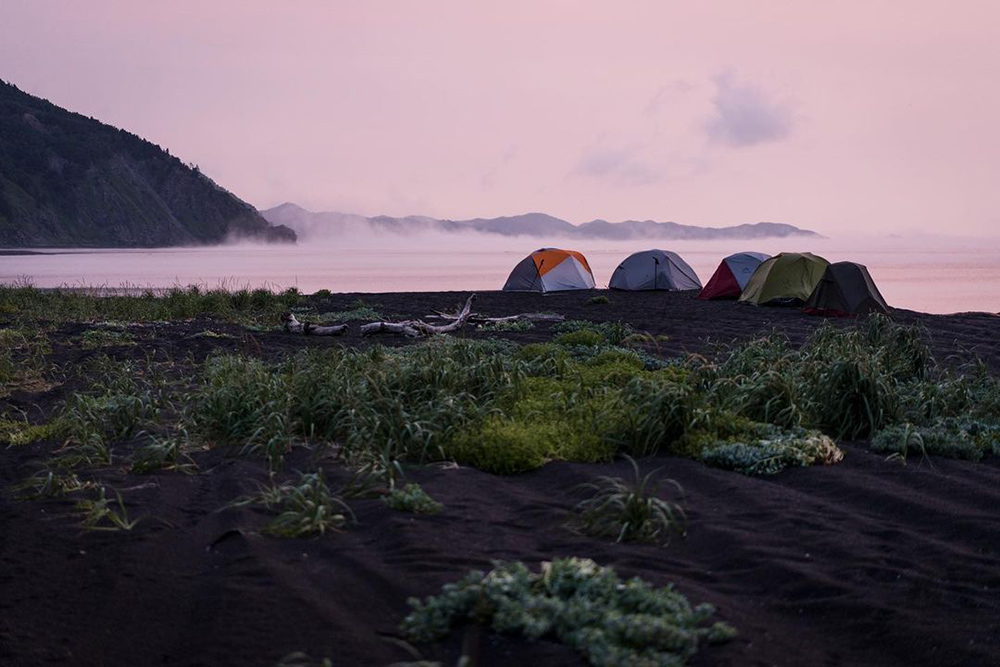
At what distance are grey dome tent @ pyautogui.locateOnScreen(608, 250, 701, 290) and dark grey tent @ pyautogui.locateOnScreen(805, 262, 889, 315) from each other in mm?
9889

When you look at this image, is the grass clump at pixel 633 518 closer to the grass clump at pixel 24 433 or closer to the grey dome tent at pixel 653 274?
the grass clump at pixel 24 433

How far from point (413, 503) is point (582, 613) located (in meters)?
1.72

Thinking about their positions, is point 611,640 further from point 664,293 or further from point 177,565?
point 664,293

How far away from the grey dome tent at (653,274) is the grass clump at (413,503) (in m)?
25.9

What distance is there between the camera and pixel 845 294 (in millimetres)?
20406

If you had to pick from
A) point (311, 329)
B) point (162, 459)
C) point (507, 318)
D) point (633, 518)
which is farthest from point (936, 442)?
point (507, 318)

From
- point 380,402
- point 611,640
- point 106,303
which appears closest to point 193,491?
point 380,402

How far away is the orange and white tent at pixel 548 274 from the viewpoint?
3059 centimetres

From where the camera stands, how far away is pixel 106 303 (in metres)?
22.2

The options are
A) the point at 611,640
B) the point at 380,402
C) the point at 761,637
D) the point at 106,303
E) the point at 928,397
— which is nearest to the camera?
the point at 611,640

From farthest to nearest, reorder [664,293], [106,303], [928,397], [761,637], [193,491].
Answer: [664,293], [106,303], [928,397], [193,491], [761,637]

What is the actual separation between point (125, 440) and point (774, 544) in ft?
15.7

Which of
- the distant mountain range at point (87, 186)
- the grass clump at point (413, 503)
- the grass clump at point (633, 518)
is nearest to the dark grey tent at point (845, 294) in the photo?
the grass clump at point (633, 518)

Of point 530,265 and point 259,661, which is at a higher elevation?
point 530,265
